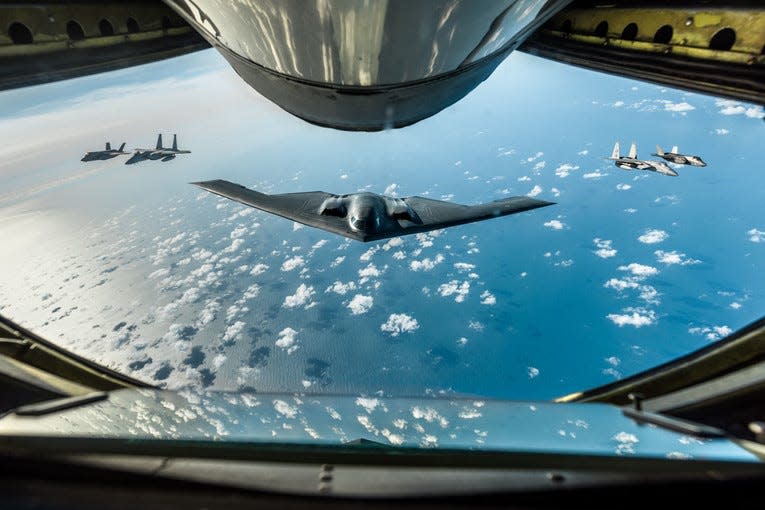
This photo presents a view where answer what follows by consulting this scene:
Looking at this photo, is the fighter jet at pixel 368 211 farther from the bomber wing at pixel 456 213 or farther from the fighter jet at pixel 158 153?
the fighter jet at pixel 158 153

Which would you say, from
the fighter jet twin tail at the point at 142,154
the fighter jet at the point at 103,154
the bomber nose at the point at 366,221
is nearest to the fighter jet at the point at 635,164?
the bomber nose at the point at 366,221

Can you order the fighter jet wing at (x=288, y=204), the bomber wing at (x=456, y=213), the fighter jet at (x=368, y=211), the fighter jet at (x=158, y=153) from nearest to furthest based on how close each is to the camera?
the fighter jet wing at (x=288, y=204)
the fighter jet at (x=368, y=211)
the bomber wing at (x=456, y=213)
the fighter jet at (x=158, y=153)

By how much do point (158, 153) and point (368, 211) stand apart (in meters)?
21.7

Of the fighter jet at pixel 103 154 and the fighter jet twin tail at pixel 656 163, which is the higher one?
the fighter jet twin tail at pixel 656 163

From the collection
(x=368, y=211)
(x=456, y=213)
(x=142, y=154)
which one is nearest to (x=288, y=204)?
(x=368, y=211)

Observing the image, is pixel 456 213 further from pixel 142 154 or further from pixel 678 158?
pixel 142 154

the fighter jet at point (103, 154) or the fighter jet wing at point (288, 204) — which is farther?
the fighter jet at point (103, 154)

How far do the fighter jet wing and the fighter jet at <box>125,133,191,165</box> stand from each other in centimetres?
1627

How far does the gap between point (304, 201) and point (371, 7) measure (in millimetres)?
12633

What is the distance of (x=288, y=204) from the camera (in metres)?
13.6

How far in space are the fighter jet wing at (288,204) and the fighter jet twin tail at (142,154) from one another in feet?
53.9

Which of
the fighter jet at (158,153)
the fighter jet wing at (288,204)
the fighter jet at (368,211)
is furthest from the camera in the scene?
the fighter jet at (158,153)

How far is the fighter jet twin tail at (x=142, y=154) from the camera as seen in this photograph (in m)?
26.2

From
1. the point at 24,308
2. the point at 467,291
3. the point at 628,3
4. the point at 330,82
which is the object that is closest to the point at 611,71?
the point at 628,3
